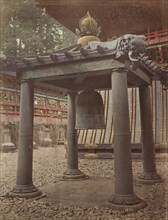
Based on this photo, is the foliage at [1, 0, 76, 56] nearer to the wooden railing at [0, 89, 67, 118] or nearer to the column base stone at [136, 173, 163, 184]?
the wooden railing at [0, 89, 67, 118]

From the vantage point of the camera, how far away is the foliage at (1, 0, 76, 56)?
19.6m

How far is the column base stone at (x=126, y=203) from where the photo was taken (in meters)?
4.00

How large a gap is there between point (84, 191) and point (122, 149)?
1627mm

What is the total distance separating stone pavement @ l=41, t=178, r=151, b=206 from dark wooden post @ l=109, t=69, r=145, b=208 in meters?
0.35

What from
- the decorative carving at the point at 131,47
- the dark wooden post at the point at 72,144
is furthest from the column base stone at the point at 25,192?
the decorative carving at the point at 131,47

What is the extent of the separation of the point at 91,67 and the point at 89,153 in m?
6.72

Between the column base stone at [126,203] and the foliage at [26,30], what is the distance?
16578mm

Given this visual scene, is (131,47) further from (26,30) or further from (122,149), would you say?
(26,30)

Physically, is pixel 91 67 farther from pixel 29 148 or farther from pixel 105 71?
pixel 29 148

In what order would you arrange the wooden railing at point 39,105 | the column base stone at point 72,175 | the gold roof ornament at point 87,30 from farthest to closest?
the wooden railing at point 39,105
the column base stone at point 72,175
the gold roof ornament at point 87,30

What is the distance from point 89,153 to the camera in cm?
1083

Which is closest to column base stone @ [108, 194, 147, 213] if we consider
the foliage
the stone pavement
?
the stone pavement

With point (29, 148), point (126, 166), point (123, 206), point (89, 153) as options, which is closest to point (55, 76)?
point (29, 148)

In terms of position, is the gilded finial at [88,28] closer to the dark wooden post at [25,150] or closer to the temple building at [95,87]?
the temple building at [95,87]
